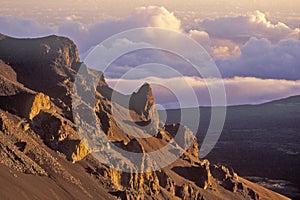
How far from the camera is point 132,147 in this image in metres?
119

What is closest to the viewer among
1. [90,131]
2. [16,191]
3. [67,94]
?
[16,191]

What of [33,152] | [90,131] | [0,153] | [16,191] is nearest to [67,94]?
[90,131]

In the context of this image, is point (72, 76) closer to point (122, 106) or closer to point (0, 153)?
point (122, 106)

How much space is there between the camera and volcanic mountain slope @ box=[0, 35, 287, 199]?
80.0m

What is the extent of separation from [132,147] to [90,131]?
10.4 meters

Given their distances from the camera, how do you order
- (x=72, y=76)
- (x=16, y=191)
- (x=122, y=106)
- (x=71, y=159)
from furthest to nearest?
(x=122, y=106), (x=72, y=76), (x=71, y=159), (x=16, y=191)

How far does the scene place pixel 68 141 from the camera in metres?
100

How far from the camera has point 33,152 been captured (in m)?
84.9

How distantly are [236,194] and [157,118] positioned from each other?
136 feet

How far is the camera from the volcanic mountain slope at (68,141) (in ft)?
262

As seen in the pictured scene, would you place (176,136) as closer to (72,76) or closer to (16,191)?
(72,76)

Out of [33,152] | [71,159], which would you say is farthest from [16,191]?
[71,159]

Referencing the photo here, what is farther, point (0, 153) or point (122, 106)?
point (122, 106)

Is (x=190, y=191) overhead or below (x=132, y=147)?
below
